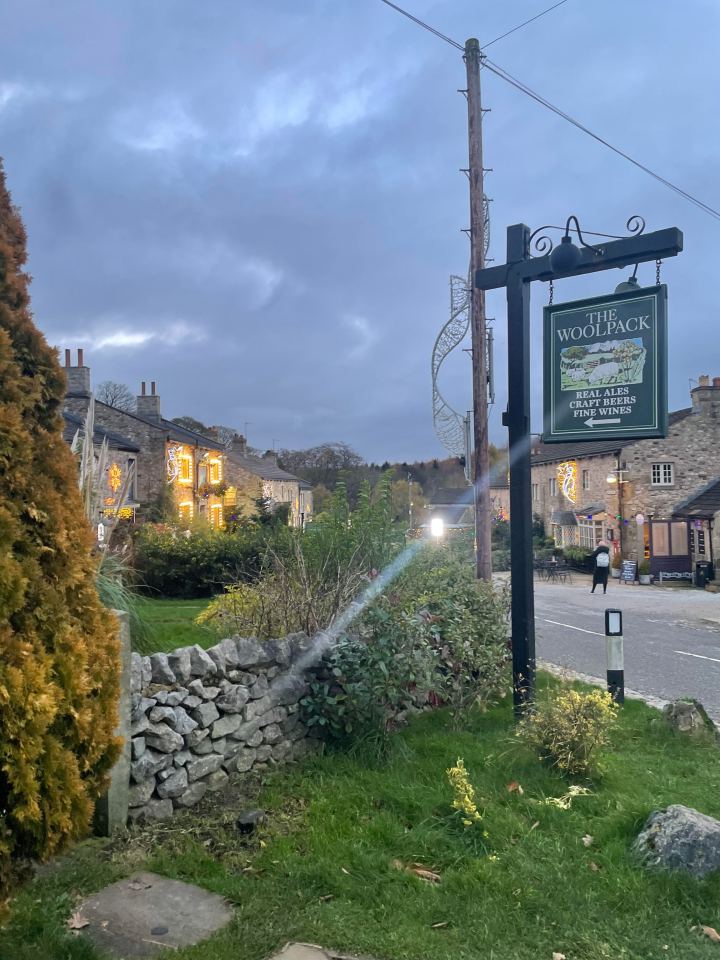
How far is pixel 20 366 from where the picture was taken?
10.4ft

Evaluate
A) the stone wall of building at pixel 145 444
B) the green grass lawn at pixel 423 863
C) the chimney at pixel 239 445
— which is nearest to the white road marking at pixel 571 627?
the green grass lawn at pixel 423 863

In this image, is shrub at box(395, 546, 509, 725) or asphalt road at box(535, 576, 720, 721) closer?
shrub at box(395, 546, 509, 725)

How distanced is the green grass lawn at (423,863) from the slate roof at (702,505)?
24769mm

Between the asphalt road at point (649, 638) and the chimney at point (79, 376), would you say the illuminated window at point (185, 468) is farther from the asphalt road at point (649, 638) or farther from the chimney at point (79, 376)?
the asphalt road at point (649, 638)

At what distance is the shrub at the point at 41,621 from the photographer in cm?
270

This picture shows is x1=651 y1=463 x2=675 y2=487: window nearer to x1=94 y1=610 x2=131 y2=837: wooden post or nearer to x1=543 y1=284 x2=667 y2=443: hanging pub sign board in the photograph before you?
x1=543 y1=284 x2=667 y2=443: hanging pub sign board

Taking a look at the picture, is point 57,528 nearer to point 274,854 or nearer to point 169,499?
point 274,854

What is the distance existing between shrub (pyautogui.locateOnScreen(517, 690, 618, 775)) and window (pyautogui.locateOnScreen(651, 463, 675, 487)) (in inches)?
1127

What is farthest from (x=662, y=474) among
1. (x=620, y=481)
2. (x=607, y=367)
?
(x=607, y=367)

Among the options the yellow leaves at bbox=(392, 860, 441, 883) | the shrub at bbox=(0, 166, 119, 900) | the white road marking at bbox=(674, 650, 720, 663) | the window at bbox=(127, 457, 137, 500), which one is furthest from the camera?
the white road marking at bbox=(674, 650, 720, 663)

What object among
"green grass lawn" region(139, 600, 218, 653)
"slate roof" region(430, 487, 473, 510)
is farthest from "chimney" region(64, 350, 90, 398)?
"slate roof" region(430, 487, 473, 510)

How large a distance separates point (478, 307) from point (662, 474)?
24.2 metres

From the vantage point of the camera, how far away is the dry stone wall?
14.9 feet

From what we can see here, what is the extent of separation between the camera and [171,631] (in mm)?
7562
